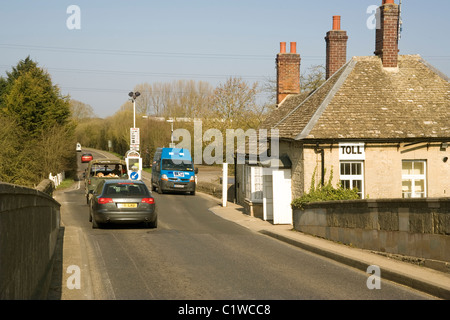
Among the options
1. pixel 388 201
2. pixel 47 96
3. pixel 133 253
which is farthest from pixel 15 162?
pixel 388 201

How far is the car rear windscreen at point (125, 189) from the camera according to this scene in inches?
672

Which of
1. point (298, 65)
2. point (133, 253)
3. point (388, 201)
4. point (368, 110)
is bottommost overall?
point (133, 253)

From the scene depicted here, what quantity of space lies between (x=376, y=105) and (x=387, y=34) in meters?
3.30

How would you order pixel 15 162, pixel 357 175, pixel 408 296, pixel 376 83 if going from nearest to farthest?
1. pixel 408 296
2. pixel 357 175
3. pixel 376 83
4. pixel 15 162

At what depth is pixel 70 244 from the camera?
43.1ft

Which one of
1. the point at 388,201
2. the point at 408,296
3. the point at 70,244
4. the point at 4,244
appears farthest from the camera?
the point at 70,244

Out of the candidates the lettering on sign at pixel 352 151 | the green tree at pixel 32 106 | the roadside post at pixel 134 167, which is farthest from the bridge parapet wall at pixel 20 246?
the green tree at pixel 32 106

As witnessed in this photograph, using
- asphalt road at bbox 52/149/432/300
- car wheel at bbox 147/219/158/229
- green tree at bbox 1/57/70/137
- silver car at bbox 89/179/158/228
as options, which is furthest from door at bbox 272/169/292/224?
green tree at bbox 1/57/70/137

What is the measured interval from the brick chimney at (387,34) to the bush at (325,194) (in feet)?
23.1

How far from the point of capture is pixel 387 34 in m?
23.4

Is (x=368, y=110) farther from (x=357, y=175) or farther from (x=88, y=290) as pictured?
(x=88, y=290)

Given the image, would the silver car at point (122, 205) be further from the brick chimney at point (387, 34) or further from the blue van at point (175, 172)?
the blue van at point (175, 172)

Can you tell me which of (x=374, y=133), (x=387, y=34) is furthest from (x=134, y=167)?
(x=387, y=34)
